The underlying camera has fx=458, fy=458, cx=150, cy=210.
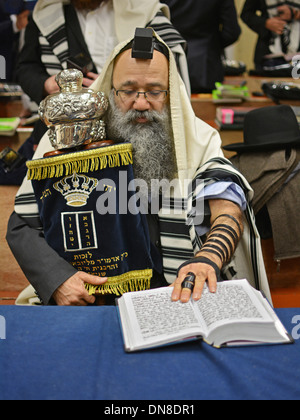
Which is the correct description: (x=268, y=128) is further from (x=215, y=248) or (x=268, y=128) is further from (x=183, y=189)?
(x=215, y=248)

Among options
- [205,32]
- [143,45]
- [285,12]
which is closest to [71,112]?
[143,45]

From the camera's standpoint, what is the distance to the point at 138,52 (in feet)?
6.05

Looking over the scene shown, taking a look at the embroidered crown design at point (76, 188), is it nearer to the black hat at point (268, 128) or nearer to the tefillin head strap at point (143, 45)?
the tefillin head strap at point (143, 45)

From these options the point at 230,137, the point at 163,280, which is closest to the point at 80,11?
the point at 230,137

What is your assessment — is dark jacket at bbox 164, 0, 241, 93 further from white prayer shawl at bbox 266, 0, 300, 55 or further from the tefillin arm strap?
the tefillin arm strap

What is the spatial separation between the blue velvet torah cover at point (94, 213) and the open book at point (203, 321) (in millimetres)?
416

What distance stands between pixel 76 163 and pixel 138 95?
0.39 m

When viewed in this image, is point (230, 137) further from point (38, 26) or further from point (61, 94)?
point (61, 94)

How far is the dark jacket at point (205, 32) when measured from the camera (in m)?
3.68

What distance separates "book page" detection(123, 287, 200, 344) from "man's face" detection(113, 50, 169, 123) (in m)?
0.80

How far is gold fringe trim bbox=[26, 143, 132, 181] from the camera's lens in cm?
175

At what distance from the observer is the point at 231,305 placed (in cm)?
138

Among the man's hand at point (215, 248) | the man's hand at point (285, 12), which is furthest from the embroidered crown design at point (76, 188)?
the man's hand at point (285, 12)
